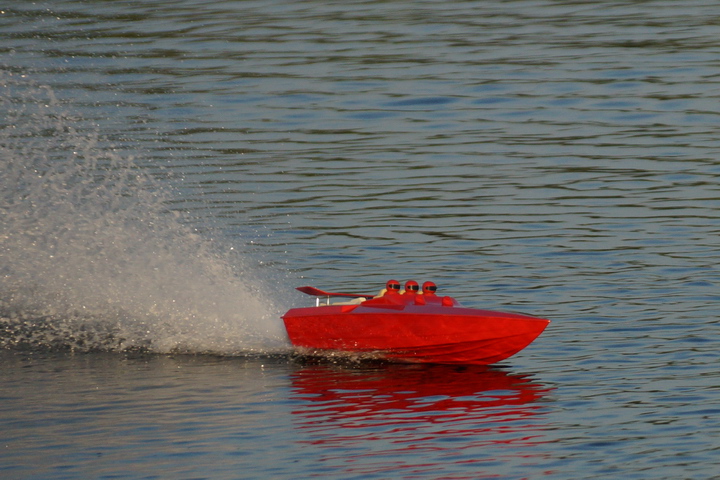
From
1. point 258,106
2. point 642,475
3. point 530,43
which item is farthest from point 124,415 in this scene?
point 530,43

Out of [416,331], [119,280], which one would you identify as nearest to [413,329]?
[416,331]

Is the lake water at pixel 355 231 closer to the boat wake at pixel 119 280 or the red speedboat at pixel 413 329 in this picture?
the boat wake at pixel 119 280

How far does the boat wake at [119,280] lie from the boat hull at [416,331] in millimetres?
955

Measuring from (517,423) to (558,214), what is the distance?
11.6 meters

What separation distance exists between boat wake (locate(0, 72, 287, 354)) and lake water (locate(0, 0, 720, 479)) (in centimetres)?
6

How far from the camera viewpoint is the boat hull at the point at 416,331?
53.6ft

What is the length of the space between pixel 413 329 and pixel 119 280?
221 inches

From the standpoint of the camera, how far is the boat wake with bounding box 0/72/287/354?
1822 cm

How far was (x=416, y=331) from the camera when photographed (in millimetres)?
16578

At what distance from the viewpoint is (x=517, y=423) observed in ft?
45.9

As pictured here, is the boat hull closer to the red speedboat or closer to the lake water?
the red speedboat

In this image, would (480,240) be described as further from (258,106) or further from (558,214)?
(258,106)

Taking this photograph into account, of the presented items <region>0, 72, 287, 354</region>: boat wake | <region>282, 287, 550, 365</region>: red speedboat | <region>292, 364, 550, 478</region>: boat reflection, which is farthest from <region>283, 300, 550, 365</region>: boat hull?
<region>0, 72, 287, 354</region>: boat wake

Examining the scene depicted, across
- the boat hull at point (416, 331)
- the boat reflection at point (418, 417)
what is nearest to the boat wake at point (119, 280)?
the boat hull at point (416, 331)
